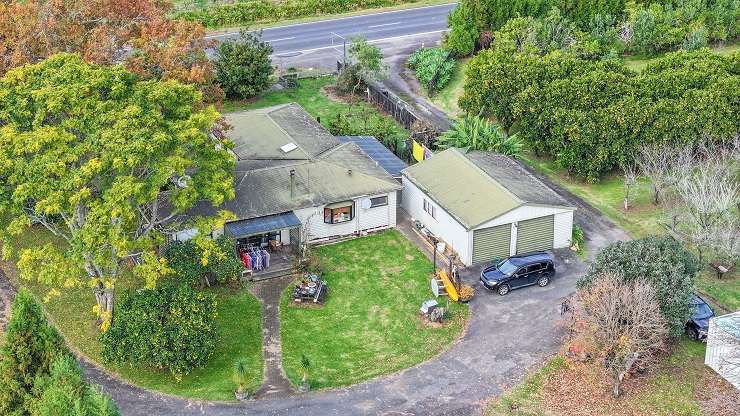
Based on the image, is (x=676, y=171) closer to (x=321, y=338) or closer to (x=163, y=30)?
(x=321, y=338)

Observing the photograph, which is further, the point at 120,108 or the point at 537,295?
the point at 537,295

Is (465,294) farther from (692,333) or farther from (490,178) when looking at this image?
(692,333)

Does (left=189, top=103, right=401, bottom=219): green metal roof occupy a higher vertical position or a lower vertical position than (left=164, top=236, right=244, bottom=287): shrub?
higher

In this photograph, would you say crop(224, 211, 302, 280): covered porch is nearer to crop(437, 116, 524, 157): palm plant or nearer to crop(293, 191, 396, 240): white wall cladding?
crop(293, 191, 396, 240): white wall cladding

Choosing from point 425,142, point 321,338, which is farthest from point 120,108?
point 425,142

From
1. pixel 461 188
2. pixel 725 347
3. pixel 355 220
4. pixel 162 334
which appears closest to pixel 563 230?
pixel 461 188

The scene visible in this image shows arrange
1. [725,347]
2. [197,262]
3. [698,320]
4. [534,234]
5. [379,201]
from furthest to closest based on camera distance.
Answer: [379,201] → [534,234] → [197,262] → [698,320] → [725,347]

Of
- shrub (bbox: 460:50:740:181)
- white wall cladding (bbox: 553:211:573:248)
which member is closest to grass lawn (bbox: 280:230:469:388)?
white wall cladding (bbox: 553:211:573:248)
